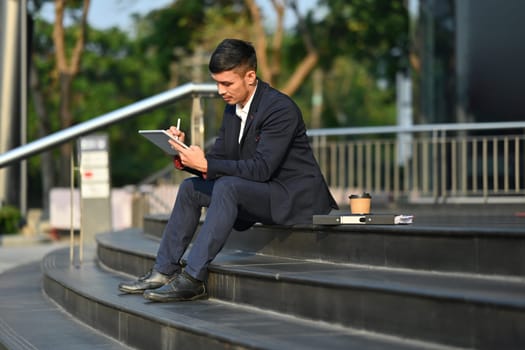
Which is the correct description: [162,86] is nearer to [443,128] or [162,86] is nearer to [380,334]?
[443,128]

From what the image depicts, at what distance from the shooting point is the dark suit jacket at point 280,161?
5.89 m

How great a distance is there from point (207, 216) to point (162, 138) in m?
0.49

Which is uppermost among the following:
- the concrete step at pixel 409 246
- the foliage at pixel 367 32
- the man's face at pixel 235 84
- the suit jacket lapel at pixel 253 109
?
the foliage at pixel 367 32

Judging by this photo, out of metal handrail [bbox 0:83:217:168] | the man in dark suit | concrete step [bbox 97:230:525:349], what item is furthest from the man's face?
metal handrail [bbox 0:83:217:168]

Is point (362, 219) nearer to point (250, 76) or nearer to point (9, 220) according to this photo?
point (250, 76)

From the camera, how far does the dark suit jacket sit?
5.89m

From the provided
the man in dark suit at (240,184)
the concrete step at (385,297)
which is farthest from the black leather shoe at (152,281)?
the concrete step at (385,297)

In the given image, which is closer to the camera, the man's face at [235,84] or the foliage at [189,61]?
the man's face at [235,84]

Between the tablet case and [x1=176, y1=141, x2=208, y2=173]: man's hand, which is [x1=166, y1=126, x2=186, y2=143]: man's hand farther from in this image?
the tablet case

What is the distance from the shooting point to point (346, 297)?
4.76 meters

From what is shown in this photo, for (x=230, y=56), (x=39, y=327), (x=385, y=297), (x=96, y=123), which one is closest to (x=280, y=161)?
(x=230, y=56)

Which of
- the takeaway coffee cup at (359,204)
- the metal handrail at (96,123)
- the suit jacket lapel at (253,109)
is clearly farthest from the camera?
the metal handrail at (96,123)

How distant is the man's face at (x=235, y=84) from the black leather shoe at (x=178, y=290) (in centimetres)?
107

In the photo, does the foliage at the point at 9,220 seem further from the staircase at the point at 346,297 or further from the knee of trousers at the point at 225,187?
the knee of trousers at the point at 225,187
